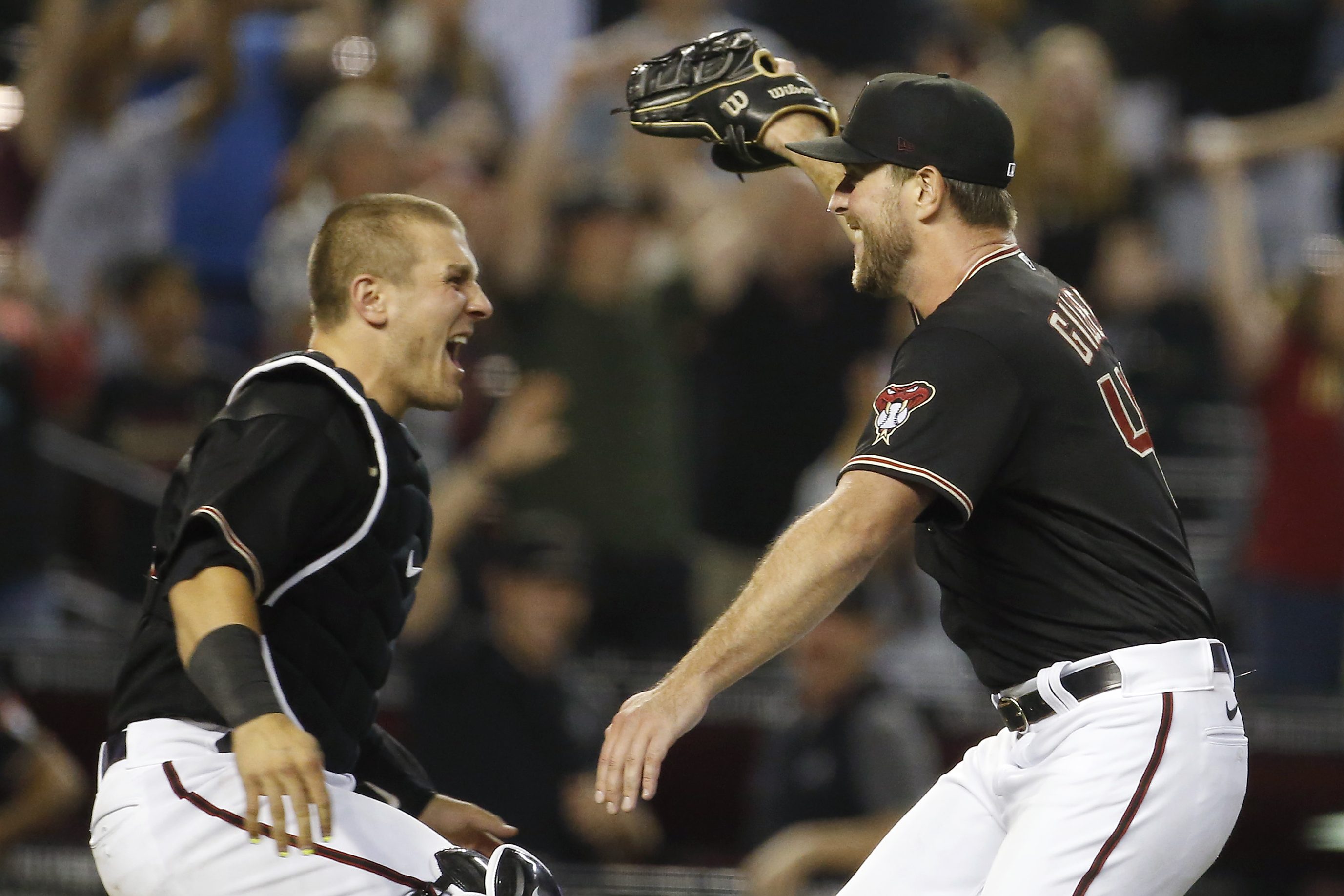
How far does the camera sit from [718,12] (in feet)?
24.1

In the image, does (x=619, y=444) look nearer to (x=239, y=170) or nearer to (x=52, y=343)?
(x=239, y=170)

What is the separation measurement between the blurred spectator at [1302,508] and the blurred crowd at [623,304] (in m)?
0.01

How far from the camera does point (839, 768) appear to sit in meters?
5.89

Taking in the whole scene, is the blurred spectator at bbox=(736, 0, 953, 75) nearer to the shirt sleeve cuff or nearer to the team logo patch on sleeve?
the team logo patch on sleeve

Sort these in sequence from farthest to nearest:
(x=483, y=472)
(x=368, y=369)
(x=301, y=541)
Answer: (x=483, y=472) → (x=368, y=369) → (x=301, y=541)

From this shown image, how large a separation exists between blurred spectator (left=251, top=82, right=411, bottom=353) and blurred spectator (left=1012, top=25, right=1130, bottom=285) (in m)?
2.55

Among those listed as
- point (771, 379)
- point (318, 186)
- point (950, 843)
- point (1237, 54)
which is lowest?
point (771, 379)

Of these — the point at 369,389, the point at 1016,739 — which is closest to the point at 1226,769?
the point at 1016,739

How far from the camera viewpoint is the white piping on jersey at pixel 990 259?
318 centimetres

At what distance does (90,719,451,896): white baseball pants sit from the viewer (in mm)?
2877

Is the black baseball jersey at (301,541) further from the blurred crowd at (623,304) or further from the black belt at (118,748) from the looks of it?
the blurred crowd at (623,304)

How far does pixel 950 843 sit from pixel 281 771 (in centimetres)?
131

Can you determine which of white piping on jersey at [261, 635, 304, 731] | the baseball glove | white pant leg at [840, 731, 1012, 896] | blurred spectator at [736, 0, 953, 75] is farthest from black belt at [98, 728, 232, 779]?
blurred spectator at [736, 0, 953, 75]

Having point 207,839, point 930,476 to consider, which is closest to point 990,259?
point 930,476
